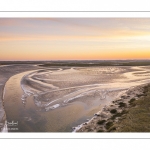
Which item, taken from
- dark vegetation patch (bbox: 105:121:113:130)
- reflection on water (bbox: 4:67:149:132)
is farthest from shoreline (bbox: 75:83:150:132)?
reflection on water (bbox: 4:67:149:132)

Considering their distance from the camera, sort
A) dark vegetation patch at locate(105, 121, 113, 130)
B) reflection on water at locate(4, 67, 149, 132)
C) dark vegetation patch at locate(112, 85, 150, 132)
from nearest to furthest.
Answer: dark vegetation patch at locate(112, 85, 150, 132)
dark vegetation patch at locate(105, 121, 113, 130)
reflection on water at locate(4, 67, 149, 132)

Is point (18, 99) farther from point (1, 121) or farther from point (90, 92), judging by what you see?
point (90, 92)

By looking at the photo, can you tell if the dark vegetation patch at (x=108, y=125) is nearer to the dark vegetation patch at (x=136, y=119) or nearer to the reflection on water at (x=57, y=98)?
the dark vegetation patch at (x=136, y=119)

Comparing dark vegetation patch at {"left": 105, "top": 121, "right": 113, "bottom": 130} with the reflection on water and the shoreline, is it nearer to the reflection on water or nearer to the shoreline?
the shoreline

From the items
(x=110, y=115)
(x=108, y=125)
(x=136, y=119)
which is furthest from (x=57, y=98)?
(x=136, y=119)
